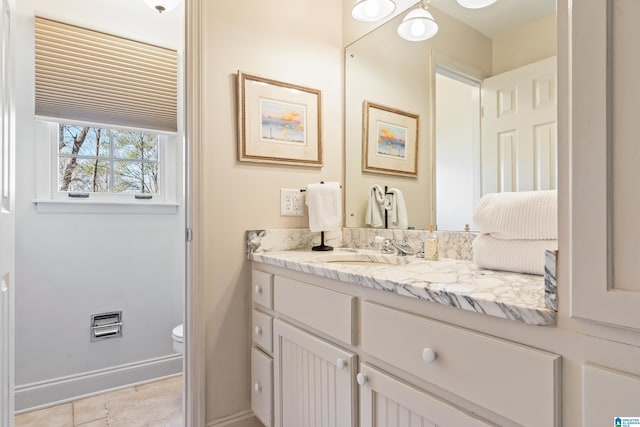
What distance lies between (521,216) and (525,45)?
25.8 inches

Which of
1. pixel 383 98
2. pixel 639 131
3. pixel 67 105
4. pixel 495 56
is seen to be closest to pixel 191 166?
pixel 383 98

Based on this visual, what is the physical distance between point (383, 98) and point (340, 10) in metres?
0.62

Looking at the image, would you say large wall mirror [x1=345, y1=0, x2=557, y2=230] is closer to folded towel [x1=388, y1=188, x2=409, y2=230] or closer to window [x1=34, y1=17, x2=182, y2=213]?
folded towel [x1=388, y1=188, x2=409, y2=230]

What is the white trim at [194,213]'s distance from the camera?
146 centimetres

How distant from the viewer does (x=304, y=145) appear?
176 cm

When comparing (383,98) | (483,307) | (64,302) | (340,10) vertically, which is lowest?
(64,302)

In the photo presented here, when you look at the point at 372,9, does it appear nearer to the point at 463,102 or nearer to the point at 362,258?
the point at 463,102

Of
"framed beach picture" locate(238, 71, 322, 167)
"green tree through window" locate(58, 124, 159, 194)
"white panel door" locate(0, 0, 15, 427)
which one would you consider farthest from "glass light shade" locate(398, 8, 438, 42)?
"green tree through window" locate(58, 124, 159, 194)

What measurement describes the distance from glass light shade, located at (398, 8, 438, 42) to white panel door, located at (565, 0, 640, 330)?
3.50 feet

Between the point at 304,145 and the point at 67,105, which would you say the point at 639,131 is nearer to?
the point at 304,145

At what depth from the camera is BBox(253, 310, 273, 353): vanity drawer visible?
1.42 meters

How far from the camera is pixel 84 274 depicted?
6.77ft

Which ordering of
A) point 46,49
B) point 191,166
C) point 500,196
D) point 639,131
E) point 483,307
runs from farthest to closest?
point 46,49
point 191,166
point 500,196
point 483,307
point 639,131

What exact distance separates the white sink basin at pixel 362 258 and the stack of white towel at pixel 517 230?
0.43m
